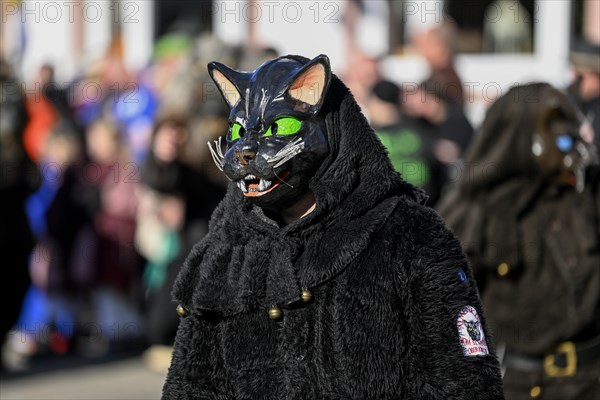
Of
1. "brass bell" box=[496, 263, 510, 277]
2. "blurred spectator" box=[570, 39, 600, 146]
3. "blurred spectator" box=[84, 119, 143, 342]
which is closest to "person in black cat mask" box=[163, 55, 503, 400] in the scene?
"brass bell" box=[496, 263, 510, 277]

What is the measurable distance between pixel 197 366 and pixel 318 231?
0.47 m

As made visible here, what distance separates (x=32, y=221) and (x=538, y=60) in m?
4.56

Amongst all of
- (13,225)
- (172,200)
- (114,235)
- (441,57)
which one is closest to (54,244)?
(114,235)

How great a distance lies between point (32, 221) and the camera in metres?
9.59

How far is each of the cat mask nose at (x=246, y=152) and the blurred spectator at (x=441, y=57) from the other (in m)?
6.17

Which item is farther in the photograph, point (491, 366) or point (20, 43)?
point (20, 43)

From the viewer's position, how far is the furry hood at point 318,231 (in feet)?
10.5

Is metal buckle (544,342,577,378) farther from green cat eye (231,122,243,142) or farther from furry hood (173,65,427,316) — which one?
green cat eye (231,122,243,142)

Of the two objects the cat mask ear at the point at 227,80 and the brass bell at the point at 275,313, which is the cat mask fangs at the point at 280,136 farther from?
the brass bell at the point at 275,313

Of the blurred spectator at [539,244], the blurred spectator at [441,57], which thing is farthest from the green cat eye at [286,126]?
the blurred spectator at [441,57]

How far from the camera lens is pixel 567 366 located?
5340mm

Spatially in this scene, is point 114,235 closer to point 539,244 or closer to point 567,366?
point 539,244

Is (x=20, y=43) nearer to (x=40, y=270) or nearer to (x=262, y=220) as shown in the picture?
(x=40, y=270)

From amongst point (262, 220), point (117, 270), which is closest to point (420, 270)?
point (262, 220)
